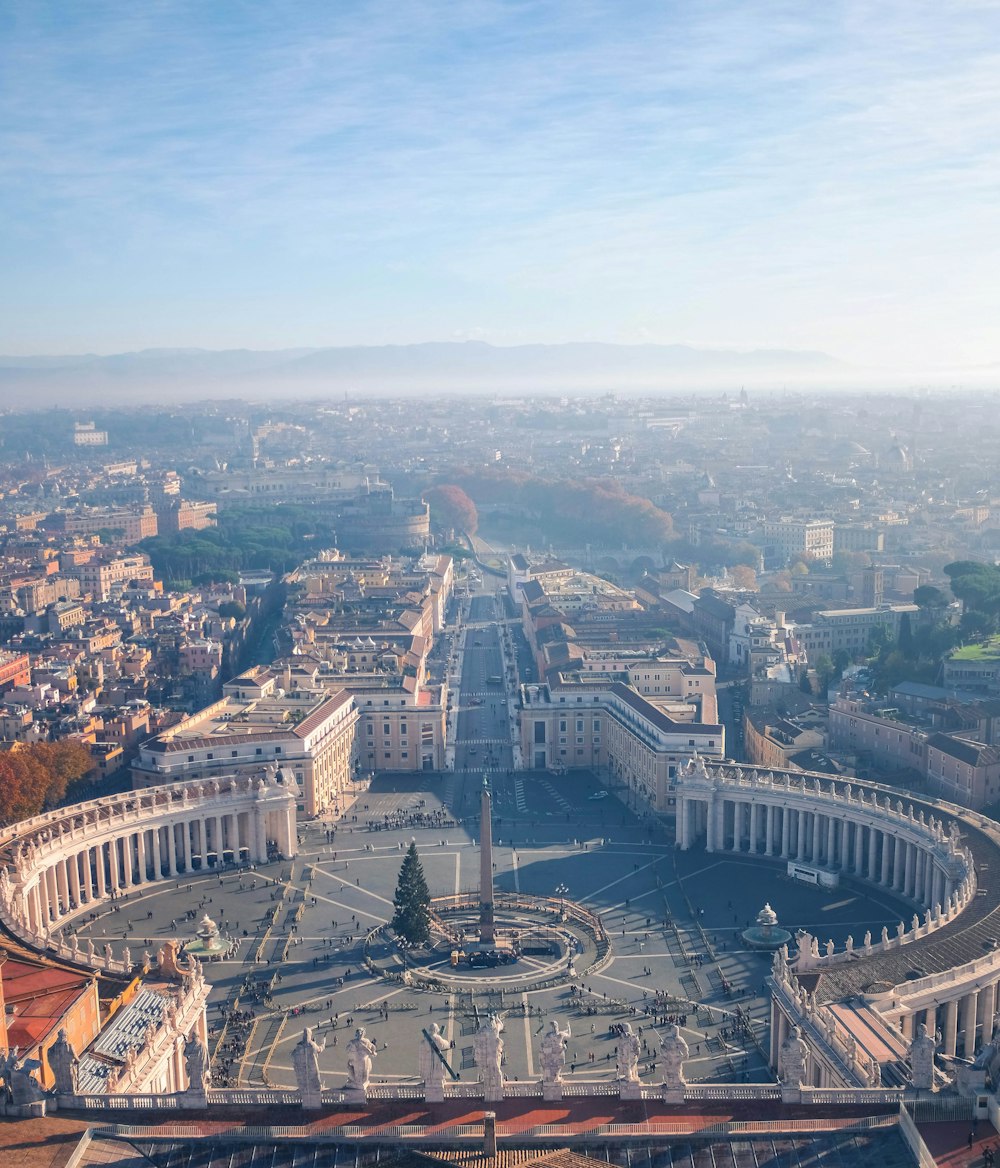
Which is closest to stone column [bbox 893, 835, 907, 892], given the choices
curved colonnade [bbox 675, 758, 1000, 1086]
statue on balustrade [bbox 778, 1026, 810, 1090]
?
curved colonnade [bbox 675, 758, 1000, 1086]

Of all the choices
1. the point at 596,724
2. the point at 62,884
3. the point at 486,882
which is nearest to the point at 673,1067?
the point at 486,882

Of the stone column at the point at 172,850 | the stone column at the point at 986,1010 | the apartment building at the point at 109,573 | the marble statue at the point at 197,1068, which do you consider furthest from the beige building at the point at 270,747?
the apartment building at the point at 109,573

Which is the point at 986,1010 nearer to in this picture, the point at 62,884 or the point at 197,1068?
the point at 197,1068

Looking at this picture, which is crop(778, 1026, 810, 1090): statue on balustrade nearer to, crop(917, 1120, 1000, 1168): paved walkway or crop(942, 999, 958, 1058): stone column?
crop(917, 1120, 1000, 1168): paved walkway

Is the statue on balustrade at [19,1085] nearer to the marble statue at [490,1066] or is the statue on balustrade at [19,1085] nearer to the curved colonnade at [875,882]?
the marble statue at [490,1066]

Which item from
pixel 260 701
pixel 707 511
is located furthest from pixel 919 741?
pixel 707 511

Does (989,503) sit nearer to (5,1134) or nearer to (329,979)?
(329,979)

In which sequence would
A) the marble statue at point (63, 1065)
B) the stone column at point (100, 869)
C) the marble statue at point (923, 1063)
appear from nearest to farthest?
the marble statue at point (63, 1065), the marble statue at point (923, 1063), the stone column at point (100, 869)
